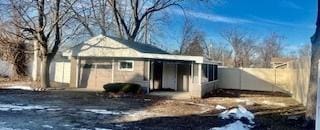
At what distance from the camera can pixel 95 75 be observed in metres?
24.2

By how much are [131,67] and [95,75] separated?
2400 millimetres

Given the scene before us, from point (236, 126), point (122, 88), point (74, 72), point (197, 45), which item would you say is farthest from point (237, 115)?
point (197, 45)

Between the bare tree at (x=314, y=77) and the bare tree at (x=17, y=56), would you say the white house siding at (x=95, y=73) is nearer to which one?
the bare tree at (x=17, y=56)

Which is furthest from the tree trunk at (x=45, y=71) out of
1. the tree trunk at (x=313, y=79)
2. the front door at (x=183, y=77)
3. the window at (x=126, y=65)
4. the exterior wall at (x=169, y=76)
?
the tree trunk at (x=313, y=79)

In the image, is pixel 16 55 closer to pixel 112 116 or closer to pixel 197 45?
pixel 112 116

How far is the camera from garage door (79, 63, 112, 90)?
78.5ft

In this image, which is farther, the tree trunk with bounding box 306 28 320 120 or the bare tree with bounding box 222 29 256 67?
the bare tree with bounding box 222 29 256 67

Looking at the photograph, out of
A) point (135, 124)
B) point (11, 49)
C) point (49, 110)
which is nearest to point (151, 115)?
point (135, 124)

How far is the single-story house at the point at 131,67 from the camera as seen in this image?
2259cm

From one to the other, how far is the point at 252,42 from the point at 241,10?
15.9 metres

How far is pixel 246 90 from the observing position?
30.6 metres

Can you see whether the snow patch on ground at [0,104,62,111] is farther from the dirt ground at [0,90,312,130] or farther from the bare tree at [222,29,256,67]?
the bare tree at [222,29,256,67]

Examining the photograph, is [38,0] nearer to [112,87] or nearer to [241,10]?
[112,87]

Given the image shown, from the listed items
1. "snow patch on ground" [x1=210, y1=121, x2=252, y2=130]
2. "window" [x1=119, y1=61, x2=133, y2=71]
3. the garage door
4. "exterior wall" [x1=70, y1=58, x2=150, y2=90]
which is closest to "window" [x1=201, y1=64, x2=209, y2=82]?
"exterior wall" [x1=70, y1=58, x2=150, y2=90]
